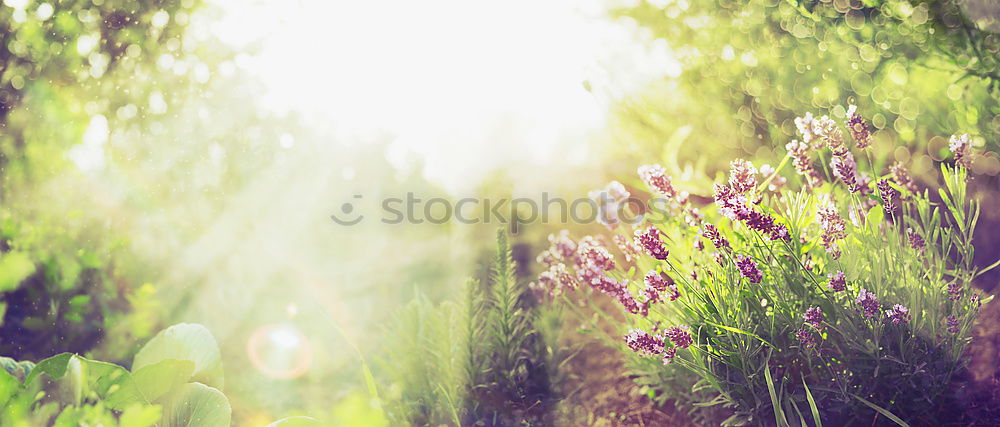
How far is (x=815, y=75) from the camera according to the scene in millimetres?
2125

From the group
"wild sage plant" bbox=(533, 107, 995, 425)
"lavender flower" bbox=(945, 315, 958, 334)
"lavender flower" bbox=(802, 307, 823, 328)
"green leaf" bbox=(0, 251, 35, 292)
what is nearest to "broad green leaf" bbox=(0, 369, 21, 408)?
"green leaf" bbox=(0, 251, 35, 292)

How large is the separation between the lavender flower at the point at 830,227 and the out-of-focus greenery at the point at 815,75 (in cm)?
55

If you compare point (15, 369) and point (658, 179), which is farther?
point (658, 179)

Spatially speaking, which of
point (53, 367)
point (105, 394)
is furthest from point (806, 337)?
point (53, 367)

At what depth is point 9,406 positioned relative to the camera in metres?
1.03

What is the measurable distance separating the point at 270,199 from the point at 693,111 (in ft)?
7.20

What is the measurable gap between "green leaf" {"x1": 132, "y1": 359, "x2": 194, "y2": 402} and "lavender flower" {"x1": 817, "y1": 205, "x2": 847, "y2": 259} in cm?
152

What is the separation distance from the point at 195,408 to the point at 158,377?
11cm

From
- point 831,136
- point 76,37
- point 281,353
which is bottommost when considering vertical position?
point 281,353

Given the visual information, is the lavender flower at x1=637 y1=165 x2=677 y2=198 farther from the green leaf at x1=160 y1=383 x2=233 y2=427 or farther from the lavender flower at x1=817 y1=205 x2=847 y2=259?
the green leaf at x1=160 y1=383 x2=233 y2=427

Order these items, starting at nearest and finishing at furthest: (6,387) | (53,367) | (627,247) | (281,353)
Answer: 1. (6,387)
2. (53,367)
3. (627,247)
4. (281,353)

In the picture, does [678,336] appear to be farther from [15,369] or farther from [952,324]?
[15,369]

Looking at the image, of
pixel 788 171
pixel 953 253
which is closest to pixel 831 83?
pixel 788 171

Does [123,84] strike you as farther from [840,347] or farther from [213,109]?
[840,347]
